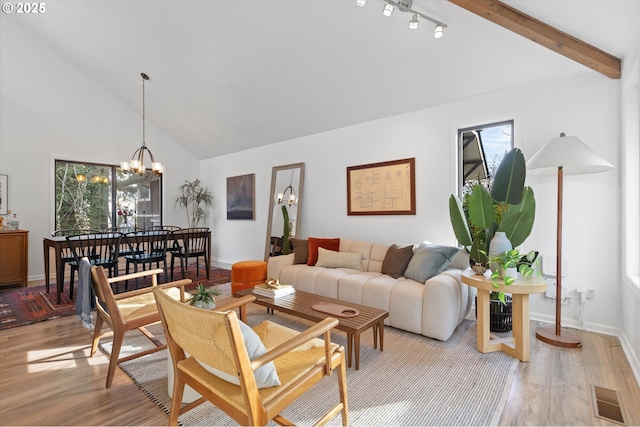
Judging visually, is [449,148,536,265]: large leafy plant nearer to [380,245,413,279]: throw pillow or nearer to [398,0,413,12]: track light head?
[380,245,413,279]: throw pillow

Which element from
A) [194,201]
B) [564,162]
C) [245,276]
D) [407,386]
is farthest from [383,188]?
[194,201]

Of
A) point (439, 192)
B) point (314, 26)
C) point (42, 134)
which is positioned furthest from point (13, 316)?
point (439, 192)

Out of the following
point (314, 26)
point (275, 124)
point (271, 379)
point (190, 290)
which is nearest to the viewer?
point (271, 379)

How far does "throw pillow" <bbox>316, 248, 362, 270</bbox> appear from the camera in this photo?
4035 mm

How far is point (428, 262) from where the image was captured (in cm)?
321

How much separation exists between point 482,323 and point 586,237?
154 centimetres

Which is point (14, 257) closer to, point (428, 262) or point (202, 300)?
point (202, 300)

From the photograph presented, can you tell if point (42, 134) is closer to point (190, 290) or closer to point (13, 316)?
point (13, 316)

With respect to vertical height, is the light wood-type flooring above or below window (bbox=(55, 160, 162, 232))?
below

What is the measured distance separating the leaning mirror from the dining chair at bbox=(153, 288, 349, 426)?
12.7 feet

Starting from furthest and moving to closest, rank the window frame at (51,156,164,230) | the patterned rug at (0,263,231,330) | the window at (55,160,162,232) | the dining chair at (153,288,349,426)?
the window at (55,160,162,232) → the window frame at (51,156,164,230) → the patterned rug at (0,263,231,330) → the dining chair at (153,288,349,426)

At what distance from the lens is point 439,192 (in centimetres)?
394

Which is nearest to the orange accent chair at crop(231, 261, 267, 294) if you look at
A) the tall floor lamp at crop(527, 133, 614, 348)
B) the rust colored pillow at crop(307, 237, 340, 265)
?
the rust colored pillow at crop(307, 237, 340, 265)

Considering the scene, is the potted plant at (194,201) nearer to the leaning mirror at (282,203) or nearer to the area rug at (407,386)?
the leaning mirror at (282,203)
